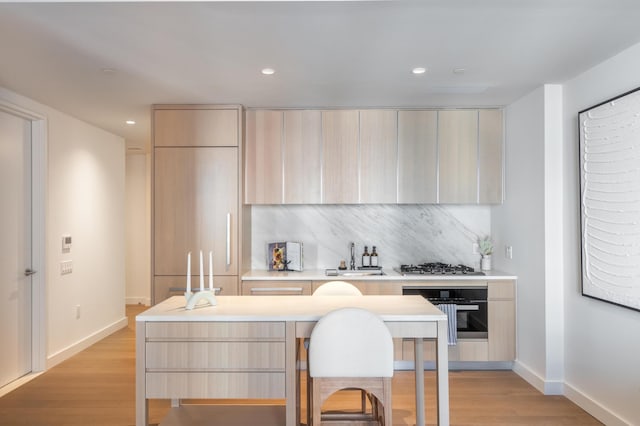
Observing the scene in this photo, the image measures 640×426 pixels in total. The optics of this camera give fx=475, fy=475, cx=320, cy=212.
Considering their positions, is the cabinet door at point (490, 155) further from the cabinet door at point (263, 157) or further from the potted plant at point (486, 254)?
the cabinet door at point (263, 157)

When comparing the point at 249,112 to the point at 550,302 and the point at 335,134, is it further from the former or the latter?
the point at 550,302

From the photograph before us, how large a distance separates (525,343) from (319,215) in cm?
227

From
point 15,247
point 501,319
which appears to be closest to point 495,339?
point 501,319

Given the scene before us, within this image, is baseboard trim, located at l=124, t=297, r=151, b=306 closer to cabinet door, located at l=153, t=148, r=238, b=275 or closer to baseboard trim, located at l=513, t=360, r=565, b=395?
cabinet door, located at l=153, t=148, r=238, b=275

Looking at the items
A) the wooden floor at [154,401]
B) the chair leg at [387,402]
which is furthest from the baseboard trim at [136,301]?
the chair leg at [387,402]

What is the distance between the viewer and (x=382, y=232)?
4.95m

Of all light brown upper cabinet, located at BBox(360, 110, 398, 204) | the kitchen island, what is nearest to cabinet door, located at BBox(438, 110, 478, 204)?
light brown upper cabinet, located at BBox(360, 110, 398, 204)

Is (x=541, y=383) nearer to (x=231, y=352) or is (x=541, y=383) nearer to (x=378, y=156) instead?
(x=378, y=156)

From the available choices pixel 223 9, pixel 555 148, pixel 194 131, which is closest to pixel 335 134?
pixel 194 131

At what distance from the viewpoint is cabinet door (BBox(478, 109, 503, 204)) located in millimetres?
4562

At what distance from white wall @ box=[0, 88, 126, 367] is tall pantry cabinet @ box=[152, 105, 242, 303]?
1069 millimetres

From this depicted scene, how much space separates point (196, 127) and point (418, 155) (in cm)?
210

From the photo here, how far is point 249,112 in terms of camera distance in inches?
179

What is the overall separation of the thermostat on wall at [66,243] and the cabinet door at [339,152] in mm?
2622
